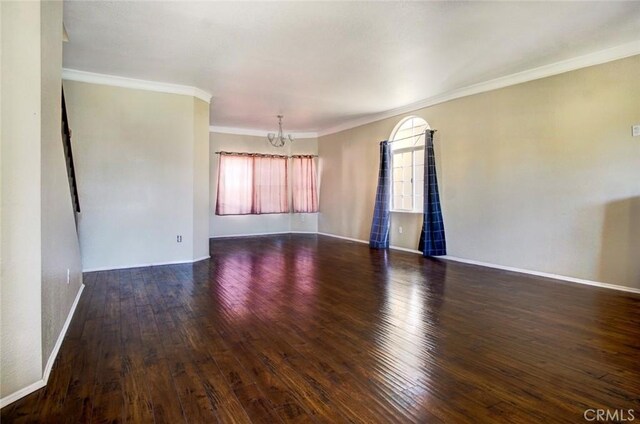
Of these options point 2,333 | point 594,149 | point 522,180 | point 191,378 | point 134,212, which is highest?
point 594,149

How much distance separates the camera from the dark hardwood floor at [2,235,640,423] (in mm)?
1696

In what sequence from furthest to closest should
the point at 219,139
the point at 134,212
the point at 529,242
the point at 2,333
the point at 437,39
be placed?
the point at 219,139, the point at 134,212, the point at 529,242, the point at 437,39, the point at 2,333

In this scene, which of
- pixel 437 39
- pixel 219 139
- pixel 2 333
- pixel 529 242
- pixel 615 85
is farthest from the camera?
pixel 219 139

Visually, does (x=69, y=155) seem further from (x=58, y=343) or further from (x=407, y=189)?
(x=407, y=189)

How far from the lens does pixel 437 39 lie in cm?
345

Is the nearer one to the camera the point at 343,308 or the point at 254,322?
the point at 254,322

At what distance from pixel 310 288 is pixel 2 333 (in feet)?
8.80

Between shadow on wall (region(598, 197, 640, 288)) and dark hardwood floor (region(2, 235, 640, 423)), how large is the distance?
231 mm

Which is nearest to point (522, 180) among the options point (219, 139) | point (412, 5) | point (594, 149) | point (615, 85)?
point (594, 149)

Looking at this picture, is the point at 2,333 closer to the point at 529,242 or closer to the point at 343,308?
the point at 343,308

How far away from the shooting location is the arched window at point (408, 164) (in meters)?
6.18

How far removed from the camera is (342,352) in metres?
2.31

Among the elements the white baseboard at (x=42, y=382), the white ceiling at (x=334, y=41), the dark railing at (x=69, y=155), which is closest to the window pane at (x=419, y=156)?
the white ceiling at (x=334, y=41)

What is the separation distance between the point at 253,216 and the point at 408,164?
13.6 ft
